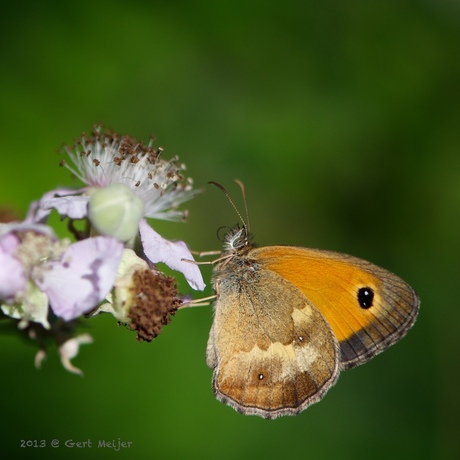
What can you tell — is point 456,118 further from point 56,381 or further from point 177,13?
point 56,381

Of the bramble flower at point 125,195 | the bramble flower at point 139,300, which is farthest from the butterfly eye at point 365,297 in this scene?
the bramble flower at point 139,300

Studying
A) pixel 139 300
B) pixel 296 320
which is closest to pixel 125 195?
pixel 139 300

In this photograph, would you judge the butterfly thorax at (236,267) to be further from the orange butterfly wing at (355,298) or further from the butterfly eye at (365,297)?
the butterfly eye at (365,297)

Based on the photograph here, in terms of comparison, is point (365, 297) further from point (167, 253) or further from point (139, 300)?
point (139, 300)

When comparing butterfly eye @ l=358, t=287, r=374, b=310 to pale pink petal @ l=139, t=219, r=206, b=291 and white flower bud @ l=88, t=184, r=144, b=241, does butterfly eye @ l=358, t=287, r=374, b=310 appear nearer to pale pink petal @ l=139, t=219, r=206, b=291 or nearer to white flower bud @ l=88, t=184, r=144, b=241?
pale pink petal @ l=139, t=219, r=206, b=291

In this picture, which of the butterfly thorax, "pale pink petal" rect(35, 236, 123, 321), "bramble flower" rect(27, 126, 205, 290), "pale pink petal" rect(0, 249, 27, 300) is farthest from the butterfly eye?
"pale pink petal" rect(0, 249, 27, 300)

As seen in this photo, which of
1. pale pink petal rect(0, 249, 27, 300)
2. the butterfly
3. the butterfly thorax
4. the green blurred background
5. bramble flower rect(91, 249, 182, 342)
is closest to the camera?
pale pink petal rect(0, 249, 27, 300)
